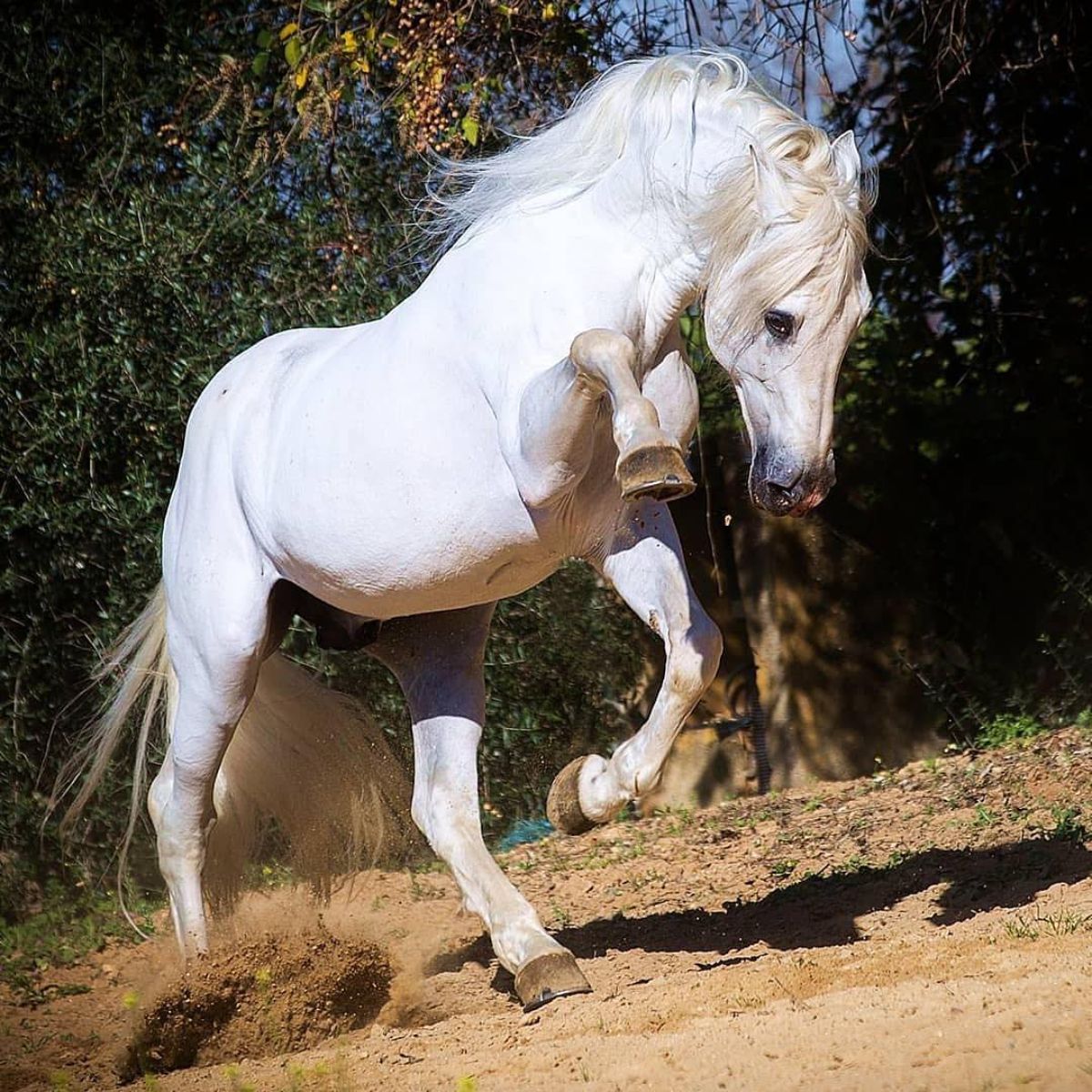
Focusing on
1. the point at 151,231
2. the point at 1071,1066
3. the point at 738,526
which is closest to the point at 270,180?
the point at 151,231

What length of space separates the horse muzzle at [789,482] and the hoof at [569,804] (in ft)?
2.67

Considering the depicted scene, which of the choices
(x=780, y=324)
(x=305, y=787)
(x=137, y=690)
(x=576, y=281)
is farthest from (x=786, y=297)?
(x=137, y=690)

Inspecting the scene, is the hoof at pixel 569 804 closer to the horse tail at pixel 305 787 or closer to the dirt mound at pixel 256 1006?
the dirt mound at pixel 256 1006

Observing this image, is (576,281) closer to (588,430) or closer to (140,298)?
(588,430)

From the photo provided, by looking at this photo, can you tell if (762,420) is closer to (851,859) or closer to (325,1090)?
(325,1090)

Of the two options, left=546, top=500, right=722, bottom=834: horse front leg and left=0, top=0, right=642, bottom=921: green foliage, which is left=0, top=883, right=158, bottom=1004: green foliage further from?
left=546, top=500, right=722, bottom=834: horse front leg

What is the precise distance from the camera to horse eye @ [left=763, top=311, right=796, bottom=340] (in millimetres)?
3197

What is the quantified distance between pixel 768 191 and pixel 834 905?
7.46 feet

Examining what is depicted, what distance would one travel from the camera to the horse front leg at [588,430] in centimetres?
302

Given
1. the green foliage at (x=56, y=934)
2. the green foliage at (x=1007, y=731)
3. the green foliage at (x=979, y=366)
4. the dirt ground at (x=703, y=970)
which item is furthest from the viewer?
the green foliage at (x=979, y=366)

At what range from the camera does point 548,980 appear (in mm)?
3396

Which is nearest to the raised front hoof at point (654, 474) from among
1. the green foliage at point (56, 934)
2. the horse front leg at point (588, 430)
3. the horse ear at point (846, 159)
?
the horse front leg at point (588, 430)

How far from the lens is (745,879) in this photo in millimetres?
5293

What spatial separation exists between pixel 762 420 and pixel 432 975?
2.33 m
